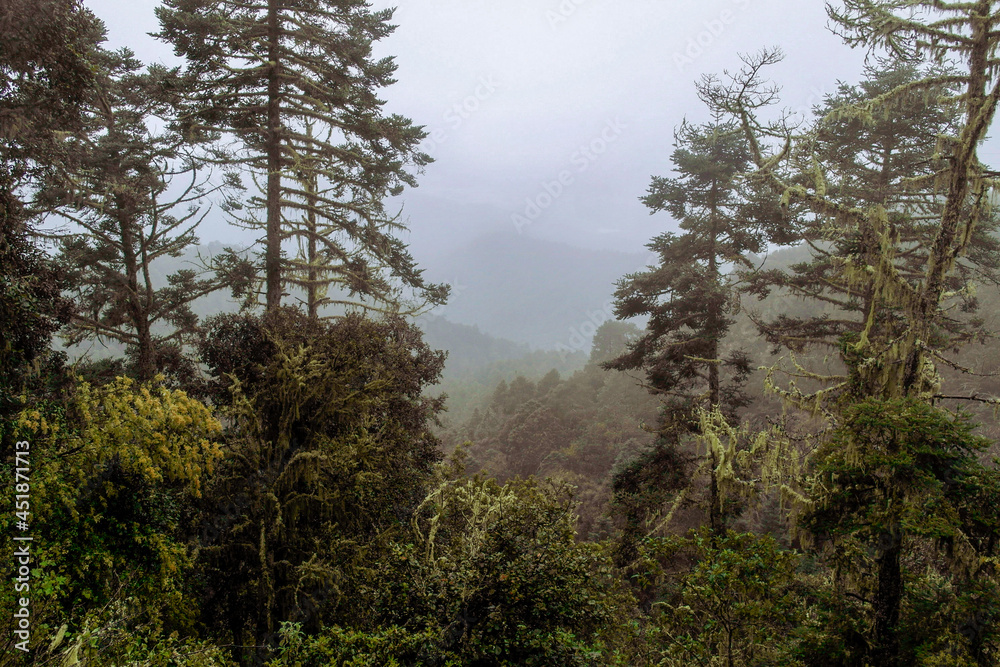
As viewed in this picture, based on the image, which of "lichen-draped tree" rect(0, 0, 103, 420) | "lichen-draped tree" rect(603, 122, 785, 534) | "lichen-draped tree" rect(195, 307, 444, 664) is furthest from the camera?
"lichen-draped tree" rect(603, 122, 785, 534)

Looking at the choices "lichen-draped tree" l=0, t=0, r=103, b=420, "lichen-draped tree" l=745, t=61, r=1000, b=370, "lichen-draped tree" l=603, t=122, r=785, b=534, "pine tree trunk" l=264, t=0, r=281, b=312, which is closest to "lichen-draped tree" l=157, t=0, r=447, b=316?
"pine tree trunk" l=264, t=0, r=281, b=312

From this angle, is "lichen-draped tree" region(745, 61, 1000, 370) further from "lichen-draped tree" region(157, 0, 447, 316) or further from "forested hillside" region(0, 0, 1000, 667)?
"lichen-draped tree" region(157, 0, 447, 316)

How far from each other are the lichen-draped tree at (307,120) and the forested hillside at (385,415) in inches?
3.4

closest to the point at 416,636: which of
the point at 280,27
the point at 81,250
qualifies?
the point at 280,27

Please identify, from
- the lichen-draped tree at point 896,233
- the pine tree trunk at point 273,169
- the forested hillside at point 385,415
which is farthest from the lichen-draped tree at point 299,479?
the lichen-draped tree at point 896,233

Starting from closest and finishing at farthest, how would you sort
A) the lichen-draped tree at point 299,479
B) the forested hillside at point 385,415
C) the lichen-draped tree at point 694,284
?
the forested hillside at point 385,415, the lichen-draped tree at point 299,479, the lichen-draped tree at point 694,284

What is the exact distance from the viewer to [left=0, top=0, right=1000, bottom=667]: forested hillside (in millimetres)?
4984

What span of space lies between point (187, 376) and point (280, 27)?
8.53 meters

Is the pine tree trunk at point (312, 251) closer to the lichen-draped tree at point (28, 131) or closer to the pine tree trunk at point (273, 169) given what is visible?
the pine tree trunk at point (273, 169)

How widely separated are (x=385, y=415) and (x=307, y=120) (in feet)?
29.0

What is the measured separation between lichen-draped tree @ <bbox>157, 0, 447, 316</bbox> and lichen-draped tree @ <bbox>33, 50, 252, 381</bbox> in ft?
3.12

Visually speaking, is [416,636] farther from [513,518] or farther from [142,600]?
[142,600]

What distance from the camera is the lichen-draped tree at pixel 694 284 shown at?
12.7m

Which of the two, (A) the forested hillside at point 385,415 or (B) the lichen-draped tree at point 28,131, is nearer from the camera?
(A) the forested hillside at point 385,415
